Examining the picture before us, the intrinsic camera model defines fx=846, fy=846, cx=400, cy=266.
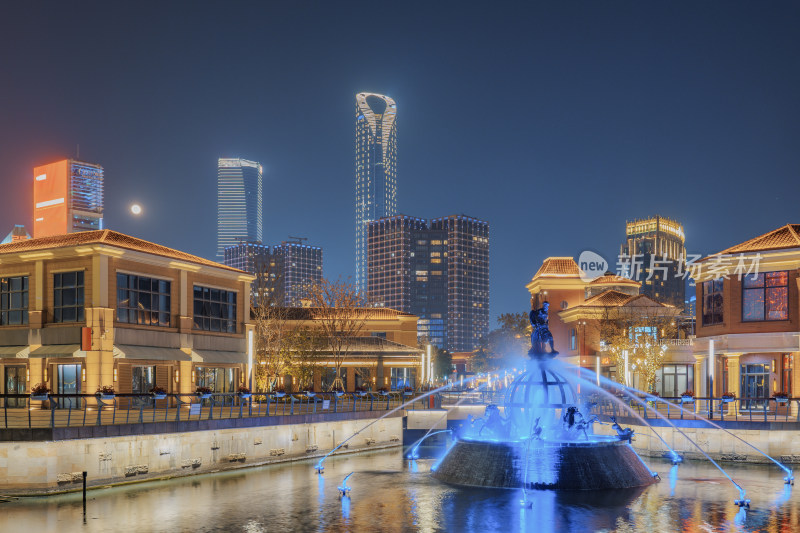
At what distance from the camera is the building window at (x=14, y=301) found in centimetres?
4941

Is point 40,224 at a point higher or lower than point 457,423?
higher

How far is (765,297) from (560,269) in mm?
42562

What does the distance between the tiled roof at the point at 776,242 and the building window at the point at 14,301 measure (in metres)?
43.4

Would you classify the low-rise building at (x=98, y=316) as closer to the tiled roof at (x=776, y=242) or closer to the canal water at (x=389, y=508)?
the canal water at (x=389, y=508)

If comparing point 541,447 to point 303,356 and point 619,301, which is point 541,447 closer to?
point 303,356

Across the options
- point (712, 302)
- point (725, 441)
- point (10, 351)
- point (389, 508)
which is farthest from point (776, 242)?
point (10, 351)

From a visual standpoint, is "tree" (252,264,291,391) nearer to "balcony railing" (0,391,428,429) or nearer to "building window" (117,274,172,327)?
"balcony railing" (0,391,428,429)

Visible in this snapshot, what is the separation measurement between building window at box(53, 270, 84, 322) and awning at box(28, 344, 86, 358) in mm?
1524

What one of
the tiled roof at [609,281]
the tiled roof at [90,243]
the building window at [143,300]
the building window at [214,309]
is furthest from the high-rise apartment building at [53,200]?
the tiled roof at [609,281]

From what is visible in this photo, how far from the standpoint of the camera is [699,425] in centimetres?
4066

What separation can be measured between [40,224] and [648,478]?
2414 inches

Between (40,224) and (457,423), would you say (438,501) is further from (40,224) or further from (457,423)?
(40,224)

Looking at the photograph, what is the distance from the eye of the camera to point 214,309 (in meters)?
57.4

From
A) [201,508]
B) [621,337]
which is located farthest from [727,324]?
[201,508]
